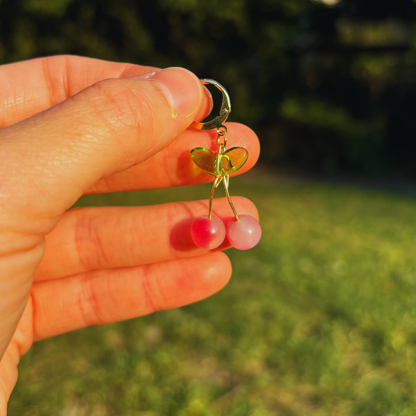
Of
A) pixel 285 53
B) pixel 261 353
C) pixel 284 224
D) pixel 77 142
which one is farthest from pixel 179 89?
pixel 285 53

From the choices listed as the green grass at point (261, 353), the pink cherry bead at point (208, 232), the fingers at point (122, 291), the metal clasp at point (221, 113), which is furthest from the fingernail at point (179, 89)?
the green grass at point (261, 353)

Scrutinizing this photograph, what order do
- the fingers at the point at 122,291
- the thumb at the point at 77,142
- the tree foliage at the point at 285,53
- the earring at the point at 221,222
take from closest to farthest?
the thumb at the point at 77,142 < the earring at the point at 221,222 < the fingers at the point at 122,291 < the tree foliage at the point at 285,53

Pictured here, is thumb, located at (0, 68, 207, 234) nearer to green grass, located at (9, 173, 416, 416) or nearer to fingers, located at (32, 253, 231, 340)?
fingers, located at (32, 253, 231, 340)

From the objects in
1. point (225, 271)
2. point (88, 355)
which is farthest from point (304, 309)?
point (88, 355)

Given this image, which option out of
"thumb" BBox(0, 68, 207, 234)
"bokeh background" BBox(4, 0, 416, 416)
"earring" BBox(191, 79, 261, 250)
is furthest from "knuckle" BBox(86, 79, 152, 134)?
"bokeh background" BBox(4, 0, 416, 416)

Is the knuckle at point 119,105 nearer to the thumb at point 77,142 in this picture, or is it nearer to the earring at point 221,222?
the thumb at point 77,142

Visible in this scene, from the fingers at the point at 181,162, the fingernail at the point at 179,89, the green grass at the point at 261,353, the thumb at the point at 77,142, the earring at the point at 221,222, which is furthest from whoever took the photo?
the green grass at the point at 261,353

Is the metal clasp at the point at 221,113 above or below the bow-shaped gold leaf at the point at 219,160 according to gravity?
above

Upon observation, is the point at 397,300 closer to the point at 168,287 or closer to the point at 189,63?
the point at 168,287
